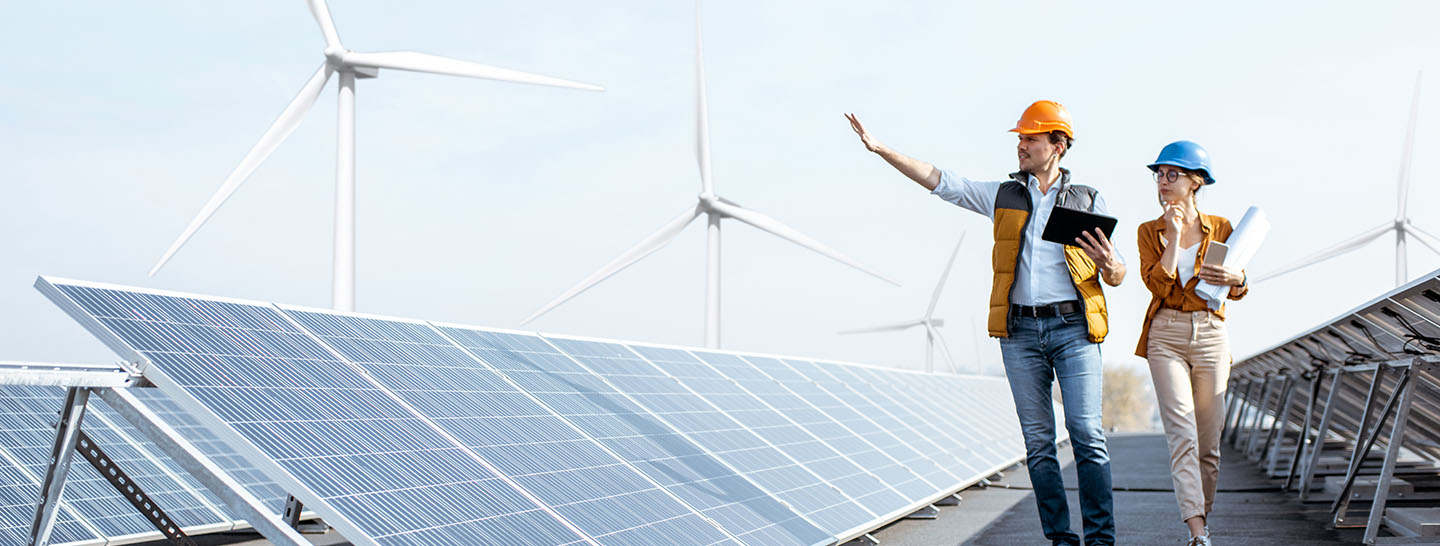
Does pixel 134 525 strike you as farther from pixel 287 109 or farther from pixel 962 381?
pixel 962 381

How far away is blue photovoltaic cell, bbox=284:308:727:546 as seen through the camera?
704 centimetres

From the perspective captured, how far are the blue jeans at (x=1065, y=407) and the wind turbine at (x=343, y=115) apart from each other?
447 inches

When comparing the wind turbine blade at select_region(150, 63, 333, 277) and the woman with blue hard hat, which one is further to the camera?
the wind turbine blade at select_region(150, 63, 333, 277)

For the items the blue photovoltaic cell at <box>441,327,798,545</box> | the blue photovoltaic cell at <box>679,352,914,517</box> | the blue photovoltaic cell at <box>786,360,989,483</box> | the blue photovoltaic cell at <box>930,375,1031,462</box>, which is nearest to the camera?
the blue photovoltaic cell at <box>441,327,798,545</box>

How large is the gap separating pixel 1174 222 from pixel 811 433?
4.69 metres

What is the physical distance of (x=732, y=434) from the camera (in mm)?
10258

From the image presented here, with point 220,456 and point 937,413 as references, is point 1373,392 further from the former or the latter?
point 220,456

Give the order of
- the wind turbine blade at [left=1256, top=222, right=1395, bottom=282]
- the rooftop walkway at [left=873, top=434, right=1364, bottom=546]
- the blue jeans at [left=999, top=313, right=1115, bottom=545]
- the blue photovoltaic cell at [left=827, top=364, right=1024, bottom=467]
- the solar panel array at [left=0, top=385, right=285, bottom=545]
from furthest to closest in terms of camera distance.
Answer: the wind turbine blade at [left=1256, top=222, right=1395, bottom=282] → the blue photovoltaic cell at [left=827, top=364, right=1024, bottom=467] → the rooftop walkway at [left=873, top=434, right=1364, bottom=546] → the solar panel array at [left=0, top=385, right=285, bottom=545] → the blue jeans at [left=999, top=313, right=1115, bottom=545]

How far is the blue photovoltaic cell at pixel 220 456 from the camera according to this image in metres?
11.2

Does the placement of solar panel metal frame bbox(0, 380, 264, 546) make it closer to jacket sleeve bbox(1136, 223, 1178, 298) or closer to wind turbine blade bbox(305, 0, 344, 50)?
jacket sleeve bbox(1136, 223, 1178, 298)

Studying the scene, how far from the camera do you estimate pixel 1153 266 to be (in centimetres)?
852

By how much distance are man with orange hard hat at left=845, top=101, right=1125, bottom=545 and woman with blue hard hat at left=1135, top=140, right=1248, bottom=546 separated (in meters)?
0.74

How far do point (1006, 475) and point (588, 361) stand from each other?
939 centimetres

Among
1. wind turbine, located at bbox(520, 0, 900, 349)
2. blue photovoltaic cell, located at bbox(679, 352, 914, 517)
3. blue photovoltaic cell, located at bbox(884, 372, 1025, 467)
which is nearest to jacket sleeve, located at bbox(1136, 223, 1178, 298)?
blue photovoltaic cell, located at bbox(679, 352, 914, 517)
